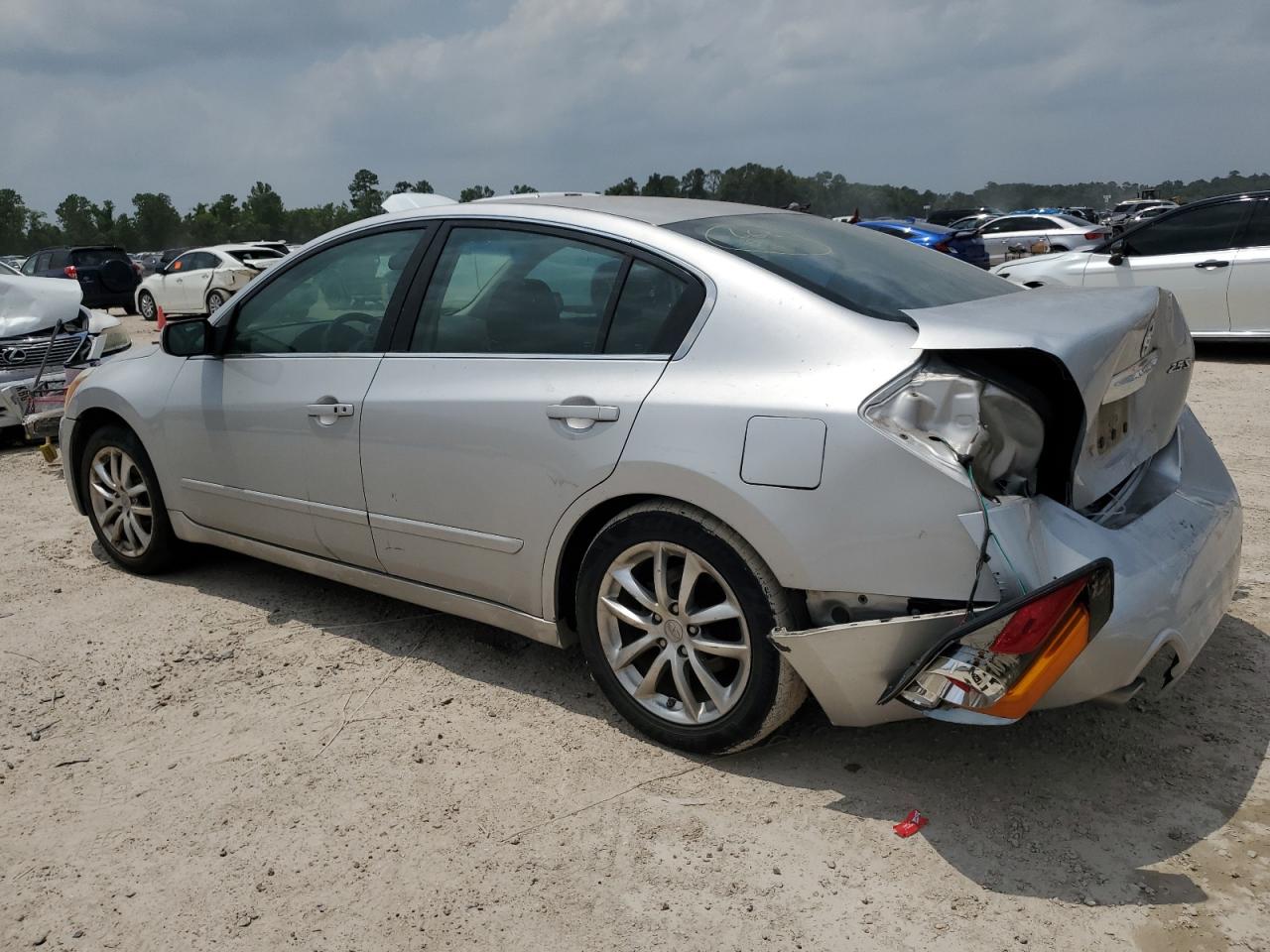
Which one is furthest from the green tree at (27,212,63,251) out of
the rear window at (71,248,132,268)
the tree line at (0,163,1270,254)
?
the rear window at (71,248,132,268)

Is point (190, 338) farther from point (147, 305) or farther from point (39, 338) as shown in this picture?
point (147, 305)

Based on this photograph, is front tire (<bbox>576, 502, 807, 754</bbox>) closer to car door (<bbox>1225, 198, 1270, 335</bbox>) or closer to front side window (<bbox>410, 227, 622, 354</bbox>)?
front side window (<bbox>410, 227, 622, 354</bbox>)

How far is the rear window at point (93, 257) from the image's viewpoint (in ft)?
80.1

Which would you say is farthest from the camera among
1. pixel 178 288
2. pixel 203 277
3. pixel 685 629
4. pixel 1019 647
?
pixel 178 288

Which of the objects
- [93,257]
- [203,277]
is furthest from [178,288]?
[93,257]

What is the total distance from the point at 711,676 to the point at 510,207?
66.4 inches

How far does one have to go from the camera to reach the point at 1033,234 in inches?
883

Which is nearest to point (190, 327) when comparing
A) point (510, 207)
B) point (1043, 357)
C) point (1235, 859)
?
point (510, 207)

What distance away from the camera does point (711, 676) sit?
285 cm

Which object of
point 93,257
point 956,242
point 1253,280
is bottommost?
point 1253,280

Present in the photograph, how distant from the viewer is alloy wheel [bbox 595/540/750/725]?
9.15 ft

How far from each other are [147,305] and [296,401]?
70.5 feet

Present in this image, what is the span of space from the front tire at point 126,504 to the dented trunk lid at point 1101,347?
3.39 metres

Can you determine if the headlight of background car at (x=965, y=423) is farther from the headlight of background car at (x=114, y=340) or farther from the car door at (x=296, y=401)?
the headlight of background car at (x=114, y=340)
